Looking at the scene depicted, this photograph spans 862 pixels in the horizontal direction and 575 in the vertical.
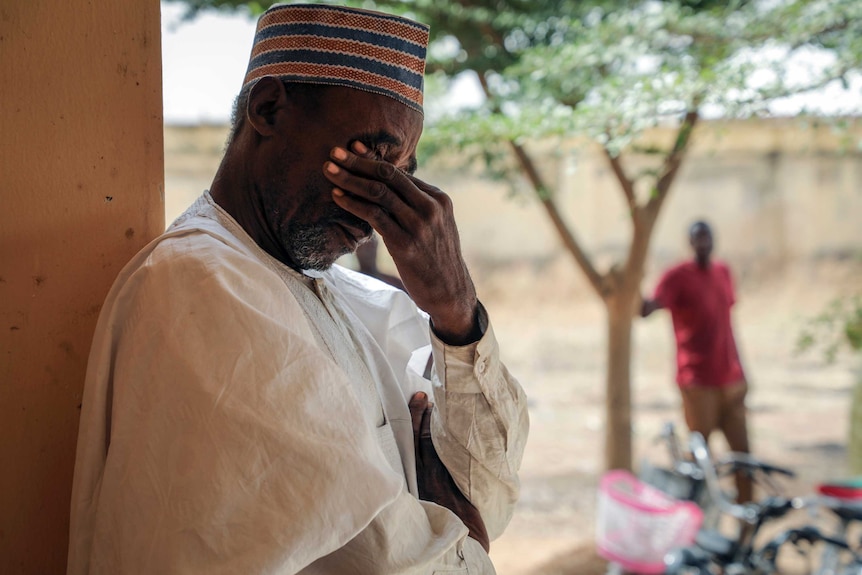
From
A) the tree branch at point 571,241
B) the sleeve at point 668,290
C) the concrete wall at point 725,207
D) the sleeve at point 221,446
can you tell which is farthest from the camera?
the concrete wall at point 725,207

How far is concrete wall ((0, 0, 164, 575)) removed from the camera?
154 centimetres

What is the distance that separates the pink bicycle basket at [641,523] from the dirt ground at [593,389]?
90cm

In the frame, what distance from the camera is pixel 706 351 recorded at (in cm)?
605

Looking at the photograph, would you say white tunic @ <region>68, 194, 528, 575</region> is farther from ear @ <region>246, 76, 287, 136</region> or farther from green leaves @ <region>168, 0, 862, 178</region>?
green leaves @ <region>168, 0, 862, 178</region>

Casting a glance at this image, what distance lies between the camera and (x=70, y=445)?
1.60 meters

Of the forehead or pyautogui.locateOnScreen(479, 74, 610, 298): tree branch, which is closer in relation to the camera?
the forehead

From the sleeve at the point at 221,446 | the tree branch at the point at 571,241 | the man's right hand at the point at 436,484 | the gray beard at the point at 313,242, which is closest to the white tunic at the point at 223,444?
the sleeve at the point at 221,446

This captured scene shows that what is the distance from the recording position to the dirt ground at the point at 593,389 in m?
7.34

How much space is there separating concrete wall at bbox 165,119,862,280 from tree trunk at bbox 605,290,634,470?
9792 millimetres

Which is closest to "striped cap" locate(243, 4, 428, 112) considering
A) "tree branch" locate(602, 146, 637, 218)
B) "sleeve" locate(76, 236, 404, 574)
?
"sleeve" locate(76, 236, 404, 574)

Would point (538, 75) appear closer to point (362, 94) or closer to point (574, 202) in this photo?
point (362, 94)

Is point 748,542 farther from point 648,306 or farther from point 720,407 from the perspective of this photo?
point 648,306

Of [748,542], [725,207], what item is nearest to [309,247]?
[748,542]

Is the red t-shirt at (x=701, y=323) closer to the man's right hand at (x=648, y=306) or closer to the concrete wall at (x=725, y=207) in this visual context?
the man's right hand at (x=648, y=306)
